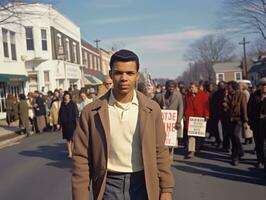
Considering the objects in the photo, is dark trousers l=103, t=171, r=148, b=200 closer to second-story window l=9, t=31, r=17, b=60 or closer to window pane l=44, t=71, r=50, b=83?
second-story window l=9, t=31, r=17, b=60

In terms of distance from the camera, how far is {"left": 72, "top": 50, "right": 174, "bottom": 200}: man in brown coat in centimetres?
339

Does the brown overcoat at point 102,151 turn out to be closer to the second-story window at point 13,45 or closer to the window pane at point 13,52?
the second-story window at point 13,45

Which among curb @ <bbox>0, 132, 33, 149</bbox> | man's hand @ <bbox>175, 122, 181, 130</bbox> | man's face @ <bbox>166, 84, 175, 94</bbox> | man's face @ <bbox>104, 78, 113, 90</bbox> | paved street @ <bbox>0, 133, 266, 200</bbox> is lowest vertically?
curb @ <bbox>0, 132, 33, 149</bbox>

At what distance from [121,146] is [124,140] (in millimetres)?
47

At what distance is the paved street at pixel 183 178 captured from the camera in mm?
7715

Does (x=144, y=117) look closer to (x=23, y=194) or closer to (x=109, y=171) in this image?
(x=109, y=171)

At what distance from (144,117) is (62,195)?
4.95m

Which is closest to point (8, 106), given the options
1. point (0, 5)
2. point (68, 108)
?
point (0, 5)

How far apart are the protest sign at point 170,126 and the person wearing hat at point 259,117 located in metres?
1.61

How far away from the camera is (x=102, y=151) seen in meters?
3.39

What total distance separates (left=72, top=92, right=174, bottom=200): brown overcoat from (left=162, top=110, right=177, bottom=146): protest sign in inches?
265

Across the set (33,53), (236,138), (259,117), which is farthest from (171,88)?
(33,53)

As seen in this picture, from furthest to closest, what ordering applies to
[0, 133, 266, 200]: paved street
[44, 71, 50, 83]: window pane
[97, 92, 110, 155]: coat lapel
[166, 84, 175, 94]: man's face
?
[44, 71, 50, 83]: window pane
[166, 84, 175, 94]: man's face
[0, 133, 266, 200]: paved street
[97, 92, 110, 155]: coat lapel

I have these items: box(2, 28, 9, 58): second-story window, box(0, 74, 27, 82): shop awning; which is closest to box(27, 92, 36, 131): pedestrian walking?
box(0, 74, 27, 82): shop awning
